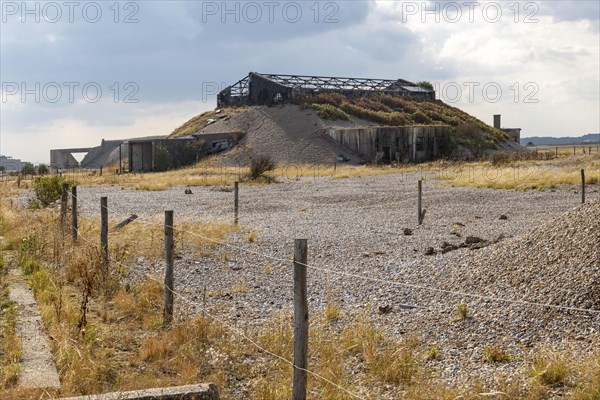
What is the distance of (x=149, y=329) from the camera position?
8.88m

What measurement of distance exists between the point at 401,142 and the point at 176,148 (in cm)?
1982

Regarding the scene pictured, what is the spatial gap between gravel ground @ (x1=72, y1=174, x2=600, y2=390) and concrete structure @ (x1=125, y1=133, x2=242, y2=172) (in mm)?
36489

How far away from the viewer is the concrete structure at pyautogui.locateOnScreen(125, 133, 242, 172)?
59.4m

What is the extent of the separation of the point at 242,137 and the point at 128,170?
1166cm

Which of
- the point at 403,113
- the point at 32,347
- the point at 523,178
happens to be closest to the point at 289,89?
the point at 403,113

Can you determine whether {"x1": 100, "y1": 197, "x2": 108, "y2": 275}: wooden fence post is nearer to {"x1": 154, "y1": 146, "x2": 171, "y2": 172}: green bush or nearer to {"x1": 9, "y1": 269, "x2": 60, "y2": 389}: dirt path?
{"x1": 9, "y1": 269, "x2": 60, "y2": 389}: dirt path

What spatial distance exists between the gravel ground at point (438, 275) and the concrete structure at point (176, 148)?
1437 inches

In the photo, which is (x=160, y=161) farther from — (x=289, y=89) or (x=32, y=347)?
(x=32, y=347)

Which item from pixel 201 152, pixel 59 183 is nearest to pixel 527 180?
pixel 59 183

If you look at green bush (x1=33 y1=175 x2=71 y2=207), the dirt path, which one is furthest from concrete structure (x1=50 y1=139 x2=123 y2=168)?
the dirt path

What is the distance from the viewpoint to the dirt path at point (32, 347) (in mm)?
6673

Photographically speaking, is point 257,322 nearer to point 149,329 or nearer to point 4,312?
point 149,329

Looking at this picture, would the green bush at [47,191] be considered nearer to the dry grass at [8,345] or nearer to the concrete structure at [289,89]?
the dry grass at [8,345]

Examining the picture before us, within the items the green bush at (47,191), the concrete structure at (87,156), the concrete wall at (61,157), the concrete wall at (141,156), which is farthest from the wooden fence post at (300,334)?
the concrete wall at (61,157)
